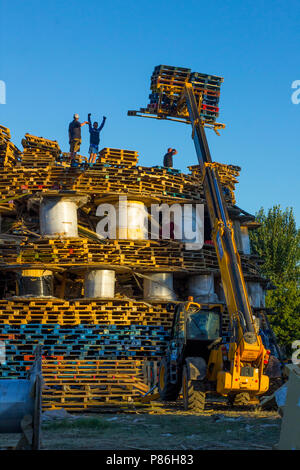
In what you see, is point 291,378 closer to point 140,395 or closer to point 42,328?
point 140,395

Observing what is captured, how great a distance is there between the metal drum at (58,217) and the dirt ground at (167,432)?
11019 mm

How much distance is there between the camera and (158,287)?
2347cm

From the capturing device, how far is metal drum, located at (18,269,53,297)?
22234 mm

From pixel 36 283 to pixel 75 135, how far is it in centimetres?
745

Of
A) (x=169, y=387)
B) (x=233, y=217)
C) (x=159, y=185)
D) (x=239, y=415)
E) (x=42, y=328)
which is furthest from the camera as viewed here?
(x=233, y=217)

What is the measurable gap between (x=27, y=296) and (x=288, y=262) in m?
27.7

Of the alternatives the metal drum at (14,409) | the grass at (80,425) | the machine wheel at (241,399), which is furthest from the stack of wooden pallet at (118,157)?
the metal drum at (14,409)

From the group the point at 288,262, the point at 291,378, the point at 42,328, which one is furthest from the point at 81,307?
the point at 288,262

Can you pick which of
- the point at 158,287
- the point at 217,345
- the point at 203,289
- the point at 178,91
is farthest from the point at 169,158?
the point at 217,345

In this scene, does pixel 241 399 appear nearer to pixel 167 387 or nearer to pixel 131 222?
pixel 167 387

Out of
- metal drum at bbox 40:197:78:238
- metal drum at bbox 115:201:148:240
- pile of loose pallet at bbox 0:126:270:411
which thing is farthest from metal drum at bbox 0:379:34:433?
metal drum at bbox 115:201:148:240

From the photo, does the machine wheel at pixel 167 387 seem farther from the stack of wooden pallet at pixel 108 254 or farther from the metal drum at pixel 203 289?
the metal drum at pixel 203 289

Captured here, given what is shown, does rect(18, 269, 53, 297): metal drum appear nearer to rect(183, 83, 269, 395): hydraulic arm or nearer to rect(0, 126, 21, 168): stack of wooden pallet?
rect(0, 126, 21, 168): stack of wooden pallet

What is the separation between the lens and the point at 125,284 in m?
26.3
